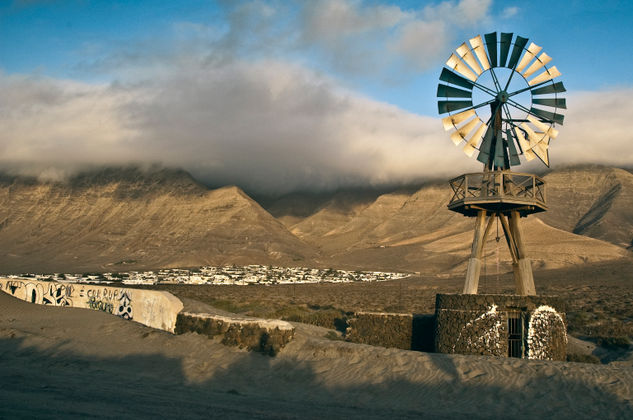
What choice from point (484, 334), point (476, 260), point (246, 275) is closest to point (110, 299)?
point (476, 260)

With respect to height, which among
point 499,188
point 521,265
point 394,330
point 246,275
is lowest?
point 246,275

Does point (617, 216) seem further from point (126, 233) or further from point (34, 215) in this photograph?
point (34, 215)

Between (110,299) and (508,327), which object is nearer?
(508,327)

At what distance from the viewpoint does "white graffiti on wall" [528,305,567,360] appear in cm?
1634

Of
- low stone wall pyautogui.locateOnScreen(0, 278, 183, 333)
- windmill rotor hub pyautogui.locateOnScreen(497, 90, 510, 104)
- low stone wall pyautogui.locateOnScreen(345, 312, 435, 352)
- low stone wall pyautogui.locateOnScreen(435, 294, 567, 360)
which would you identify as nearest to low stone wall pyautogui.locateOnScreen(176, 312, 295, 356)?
low stone wall pyautogui.locateOnScreen(0, 278, 183, 333)

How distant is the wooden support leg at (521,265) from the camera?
18438mm

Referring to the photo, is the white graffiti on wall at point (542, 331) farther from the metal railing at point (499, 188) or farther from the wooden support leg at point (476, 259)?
the metal railing at point (499, 188)

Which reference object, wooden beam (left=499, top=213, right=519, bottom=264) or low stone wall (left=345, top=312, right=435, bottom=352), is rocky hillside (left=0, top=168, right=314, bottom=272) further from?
wooden beam (left=499, top=213, right=519, bottom=264)

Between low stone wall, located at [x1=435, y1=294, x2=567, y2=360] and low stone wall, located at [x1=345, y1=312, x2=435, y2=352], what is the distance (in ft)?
10.9

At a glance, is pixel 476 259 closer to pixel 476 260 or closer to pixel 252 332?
pixel 476 260

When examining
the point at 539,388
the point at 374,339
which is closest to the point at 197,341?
the point at 374,339

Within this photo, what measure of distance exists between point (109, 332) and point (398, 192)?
175058mm

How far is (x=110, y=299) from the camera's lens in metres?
23.0

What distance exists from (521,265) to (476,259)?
4.88 feet
